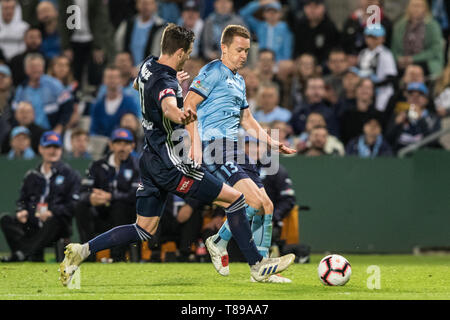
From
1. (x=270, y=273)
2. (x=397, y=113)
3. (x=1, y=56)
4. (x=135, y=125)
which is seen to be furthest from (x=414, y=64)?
(x=270, y=273)

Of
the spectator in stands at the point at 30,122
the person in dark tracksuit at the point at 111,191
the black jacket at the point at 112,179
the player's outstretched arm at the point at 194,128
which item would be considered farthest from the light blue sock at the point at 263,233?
the spectator in stands at the point at 30,122

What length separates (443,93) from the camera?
52.8 feet

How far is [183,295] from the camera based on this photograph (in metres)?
8.09

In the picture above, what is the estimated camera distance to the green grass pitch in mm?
8102

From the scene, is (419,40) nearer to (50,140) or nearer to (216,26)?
(216,26)

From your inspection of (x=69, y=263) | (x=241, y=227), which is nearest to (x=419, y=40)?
(x=241, y=227)

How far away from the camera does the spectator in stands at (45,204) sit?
13141mm

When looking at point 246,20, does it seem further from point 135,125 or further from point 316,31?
point 135,125

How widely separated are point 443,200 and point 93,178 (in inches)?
218

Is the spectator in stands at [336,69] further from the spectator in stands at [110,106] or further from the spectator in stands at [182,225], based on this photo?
the spectator in stands at [182,225]

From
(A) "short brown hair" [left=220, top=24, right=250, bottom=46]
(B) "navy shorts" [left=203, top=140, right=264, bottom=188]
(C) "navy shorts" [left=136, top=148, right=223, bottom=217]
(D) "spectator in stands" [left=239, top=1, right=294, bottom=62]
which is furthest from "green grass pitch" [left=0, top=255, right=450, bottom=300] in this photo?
(D) "spectator in stands" [left=239, top=1, right=294, bottom=62]

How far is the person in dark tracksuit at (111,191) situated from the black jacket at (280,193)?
6.13 feet

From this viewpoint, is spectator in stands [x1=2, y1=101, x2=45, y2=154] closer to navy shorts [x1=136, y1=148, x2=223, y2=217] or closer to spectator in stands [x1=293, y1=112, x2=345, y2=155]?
spectator in stands [x1=293, y1=112, x2=345, y2=155]

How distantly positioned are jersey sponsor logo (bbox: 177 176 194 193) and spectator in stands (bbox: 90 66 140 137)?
7084 millimetres
